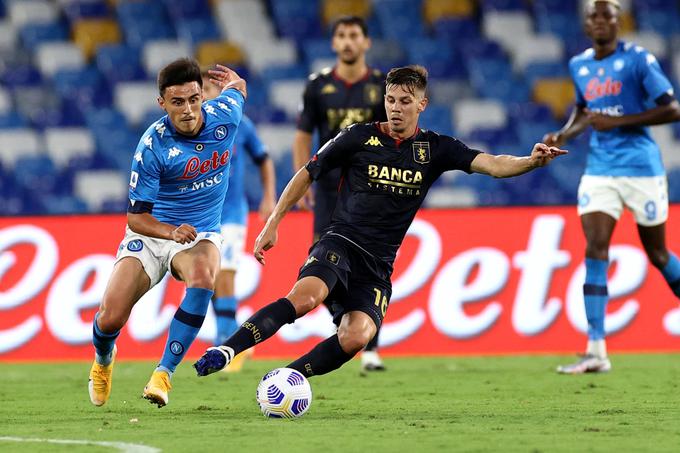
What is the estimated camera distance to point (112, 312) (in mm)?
6621

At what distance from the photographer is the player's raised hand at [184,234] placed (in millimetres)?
6195

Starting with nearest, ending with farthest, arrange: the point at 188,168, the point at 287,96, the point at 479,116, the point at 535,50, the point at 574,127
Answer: the point at 188,168
the point at 574,127
the point at 479,116
the point at 535,50
the point at 287,96

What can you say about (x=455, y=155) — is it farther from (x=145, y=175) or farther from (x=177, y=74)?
(x=145, y=175)

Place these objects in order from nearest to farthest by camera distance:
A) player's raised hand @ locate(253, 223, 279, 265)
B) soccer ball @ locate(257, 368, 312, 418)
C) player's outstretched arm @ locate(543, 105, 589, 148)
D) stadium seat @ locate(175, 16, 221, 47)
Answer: soccer ball @ locate(257, 368, 312, 418), player's raised hand @ locate(253, 223, 279, 265), player's outstretched arm @ locate(543, 105, 589, 148), stadium seat @ locate(175, 16, 221, 47)

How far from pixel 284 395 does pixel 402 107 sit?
1.64 metres

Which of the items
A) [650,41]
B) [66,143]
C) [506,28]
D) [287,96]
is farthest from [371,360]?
[66,143]

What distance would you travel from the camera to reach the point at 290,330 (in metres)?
10.5

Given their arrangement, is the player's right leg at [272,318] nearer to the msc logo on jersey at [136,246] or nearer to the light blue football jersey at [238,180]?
the msc logo on jersey at [136,246]

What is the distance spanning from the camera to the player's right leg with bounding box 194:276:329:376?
5.82 metres

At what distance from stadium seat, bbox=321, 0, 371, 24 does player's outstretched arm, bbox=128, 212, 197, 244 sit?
1146cm

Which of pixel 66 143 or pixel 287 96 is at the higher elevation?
pixel 287 96

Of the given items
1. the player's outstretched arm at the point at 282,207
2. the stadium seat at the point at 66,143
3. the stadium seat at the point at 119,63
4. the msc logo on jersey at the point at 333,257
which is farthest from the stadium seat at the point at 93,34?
the msc logo on jersey at the point at 333,257

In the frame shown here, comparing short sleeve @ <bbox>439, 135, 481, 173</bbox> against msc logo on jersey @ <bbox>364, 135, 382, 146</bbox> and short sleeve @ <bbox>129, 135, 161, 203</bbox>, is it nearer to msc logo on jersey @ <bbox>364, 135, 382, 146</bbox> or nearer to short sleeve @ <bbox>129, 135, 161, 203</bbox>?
msc logo on jersey @ <bbox>364, 135, 382, 146</bbox>

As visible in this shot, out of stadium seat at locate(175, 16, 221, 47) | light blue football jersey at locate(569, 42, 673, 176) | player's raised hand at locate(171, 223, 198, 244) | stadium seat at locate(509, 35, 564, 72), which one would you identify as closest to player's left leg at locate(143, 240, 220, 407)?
player's raised hand at locate(171, 223, 198, 244)
